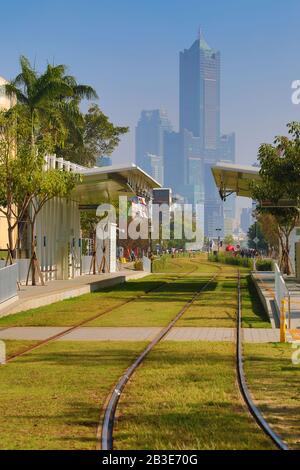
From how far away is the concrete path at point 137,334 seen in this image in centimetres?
1580

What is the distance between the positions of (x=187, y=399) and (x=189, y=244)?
556 feet

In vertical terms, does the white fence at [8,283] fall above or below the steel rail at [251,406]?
above

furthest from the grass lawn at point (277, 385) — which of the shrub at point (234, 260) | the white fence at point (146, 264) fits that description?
the shrub at point (234, 260)

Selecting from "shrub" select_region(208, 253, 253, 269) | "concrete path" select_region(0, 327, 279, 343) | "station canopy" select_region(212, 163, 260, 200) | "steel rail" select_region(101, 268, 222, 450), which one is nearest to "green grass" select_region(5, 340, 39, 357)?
"concrete path" select_region(0, 327, 279, 343)

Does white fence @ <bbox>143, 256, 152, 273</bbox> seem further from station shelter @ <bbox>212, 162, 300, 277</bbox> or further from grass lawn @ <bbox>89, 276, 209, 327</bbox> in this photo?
grass lawn @ <bbox>89, 276, 209, 327</bbox>

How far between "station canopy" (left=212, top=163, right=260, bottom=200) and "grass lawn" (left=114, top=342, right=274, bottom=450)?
25248 millimetres

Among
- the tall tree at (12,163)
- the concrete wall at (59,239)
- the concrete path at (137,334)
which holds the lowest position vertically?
the concrete path at (137,334)

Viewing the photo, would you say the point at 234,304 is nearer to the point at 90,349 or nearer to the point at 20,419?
the point at 90,349

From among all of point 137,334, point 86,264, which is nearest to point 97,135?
point 86,264

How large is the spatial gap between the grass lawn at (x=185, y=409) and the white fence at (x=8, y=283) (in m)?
10.1

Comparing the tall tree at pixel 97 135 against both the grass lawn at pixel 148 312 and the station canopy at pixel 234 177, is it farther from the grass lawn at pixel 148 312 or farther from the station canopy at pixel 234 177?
the grass lawn at pixel 148 312

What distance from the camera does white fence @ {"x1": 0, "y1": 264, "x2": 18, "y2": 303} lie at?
21902mm

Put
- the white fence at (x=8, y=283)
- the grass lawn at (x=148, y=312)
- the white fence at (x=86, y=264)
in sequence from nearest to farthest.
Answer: the grass lawn at (x=148, y=312)
the white fence at (x=8, y=283)
the white fence at (x=86, y=264)
